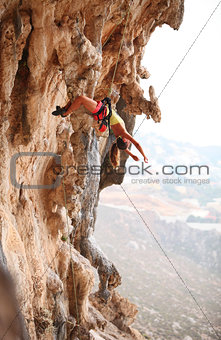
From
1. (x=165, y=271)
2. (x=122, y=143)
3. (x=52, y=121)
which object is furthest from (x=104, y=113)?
(x=165, y=271)

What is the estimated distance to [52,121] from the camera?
565cm

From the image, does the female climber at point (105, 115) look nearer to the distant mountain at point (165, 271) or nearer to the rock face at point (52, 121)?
the rock face at point (52, 121)

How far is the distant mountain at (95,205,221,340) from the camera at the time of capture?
24875mm

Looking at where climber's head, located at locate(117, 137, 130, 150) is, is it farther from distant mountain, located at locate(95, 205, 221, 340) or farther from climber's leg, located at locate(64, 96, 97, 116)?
distant mountain, located at locate(95, 205, 221, 340)

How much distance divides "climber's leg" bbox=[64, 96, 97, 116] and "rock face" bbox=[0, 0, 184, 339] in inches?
4.1

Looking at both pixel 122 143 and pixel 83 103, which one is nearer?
pixel 83 103

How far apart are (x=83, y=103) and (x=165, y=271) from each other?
37261 millimetres

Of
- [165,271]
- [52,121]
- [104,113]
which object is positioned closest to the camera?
[104,113]

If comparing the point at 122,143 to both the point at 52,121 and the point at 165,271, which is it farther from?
the point at 165,271

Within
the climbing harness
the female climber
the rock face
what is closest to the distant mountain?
the rock face

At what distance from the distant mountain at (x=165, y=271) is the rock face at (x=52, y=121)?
18.4 m

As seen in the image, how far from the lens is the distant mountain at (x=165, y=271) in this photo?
81.6 ft

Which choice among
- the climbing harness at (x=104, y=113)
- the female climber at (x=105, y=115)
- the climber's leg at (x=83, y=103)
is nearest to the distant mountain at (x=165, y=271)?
the female climber at (x=105, y=115)

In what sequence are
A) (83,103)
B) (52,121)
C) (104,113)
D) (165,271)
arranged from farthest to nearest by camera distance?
(165,271) < (52,121) < (104,113) < (83,103)
